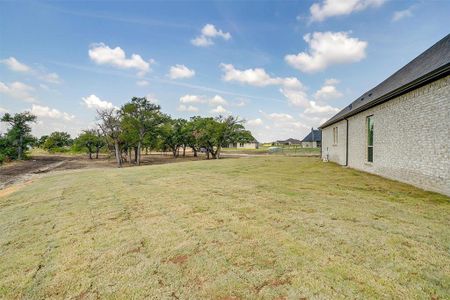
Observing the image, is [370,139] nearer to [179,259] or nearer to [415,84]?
[415,84]

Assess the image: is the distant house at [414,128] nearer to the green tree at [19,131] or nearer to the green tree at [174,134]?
the green tree at [174,134]

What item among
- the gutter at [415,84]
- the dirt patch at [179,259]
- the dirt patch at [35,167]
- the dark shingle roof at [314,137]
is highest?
the dark shingle roof at [314,137]

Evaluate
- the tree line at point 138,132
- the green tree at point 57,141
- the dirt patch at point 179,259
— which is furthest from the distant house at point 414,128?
the green tree at point 57,141

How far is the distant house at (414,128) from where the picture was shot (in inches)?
253

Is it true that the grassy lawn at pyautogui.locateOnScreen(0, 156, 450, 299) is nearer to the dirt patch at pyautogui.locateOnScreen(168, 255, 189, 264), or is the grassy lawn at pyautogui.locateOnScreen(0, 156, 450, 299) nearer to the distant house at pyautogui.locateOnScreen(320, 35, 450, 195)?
the dirt patch at pyautogui.locateOnScreen(168, 255, 189, 264)

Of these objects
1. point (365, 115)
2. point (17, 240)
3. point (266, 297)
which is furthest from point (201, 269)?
point (365, 115)

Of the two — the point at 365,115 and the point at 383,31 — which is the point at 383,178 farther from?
the point at 383,31

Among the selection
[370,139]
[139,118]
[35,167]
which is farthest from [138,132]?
[370,139]

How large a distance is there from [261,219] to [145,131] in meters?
28.7

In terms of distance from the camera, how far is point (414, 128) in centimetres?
770

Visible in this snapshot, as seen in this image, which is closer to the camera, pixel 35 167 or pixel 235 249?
pixel 235 249

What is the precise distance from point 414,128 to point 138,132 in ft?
94.5

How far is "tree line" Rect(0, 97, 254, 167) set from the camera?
2858 cm

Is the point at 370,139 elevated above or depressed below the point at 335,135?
below
